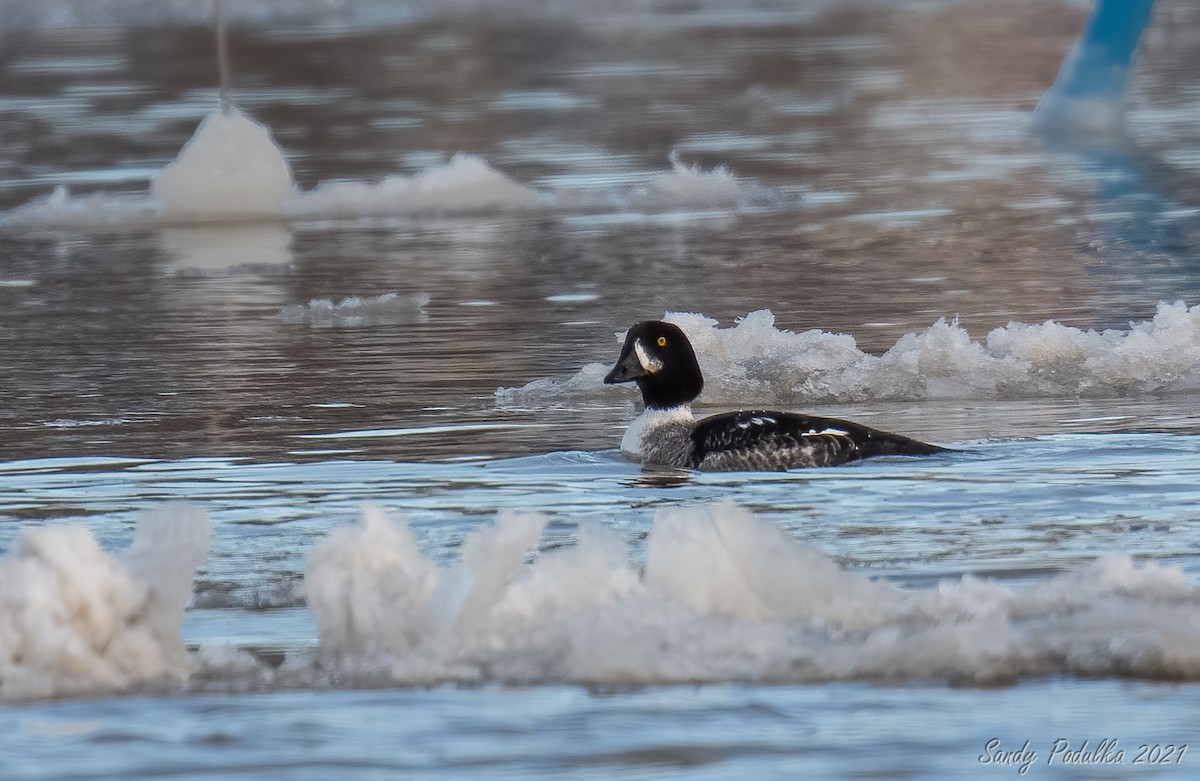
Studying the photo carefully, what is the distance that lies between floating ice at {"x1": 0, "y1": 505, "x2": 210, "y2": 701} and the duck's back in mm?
3343

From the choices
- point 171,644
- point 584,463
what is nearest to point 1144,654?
point 171,644

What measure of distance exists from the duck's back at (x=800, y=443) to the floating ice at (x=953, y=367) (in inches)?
56.4

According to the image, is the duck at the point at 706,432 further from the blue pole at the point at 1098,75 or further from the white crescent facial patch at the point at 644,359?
the blue pole at the point at 1098,75

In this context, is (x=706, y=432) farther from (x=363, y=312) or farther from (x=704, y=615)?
(x=363, y=312)

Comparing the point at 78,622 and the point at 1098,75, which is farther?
the point at 1098,75

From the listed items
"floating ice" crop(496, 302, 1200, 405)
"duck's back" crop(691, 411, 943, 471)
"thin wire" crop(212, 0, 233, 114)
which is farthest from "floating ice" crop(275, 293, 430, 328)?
"duck's back" crop(691, 411, 943, 471)

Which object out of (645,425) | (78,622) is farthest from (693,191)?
(78,622)

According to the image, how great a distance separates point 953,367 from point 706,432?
1.66 metres

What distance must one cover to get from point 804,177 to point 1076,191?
8.05 ft

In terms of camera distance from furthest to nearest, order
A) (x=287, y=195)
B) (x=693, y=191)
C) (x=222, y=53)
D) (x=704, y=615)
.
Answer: (x=287, y=195) < (x=693, y=191) < (x=222, y=53) < (x=704, y=615)

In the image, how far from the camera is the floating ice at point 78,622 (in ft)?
20.4

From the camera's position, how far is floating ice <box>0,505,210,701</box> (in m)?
6.23

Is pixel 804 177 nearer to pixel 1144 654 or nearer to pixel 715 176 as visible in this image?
pixel 715 176

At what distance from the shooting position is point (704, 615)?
6.54 metres
